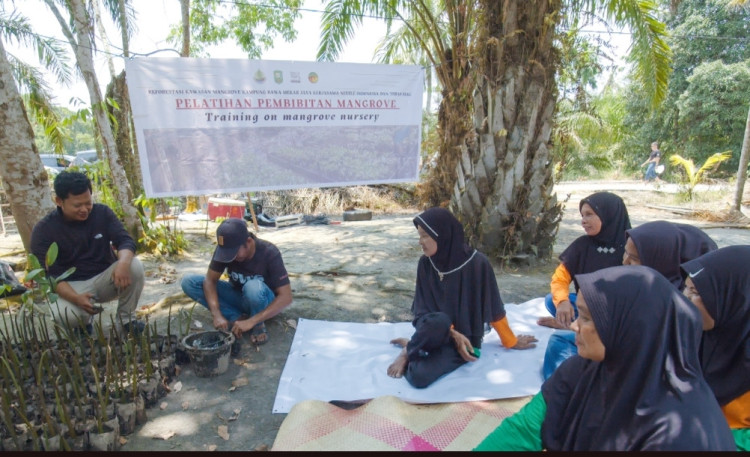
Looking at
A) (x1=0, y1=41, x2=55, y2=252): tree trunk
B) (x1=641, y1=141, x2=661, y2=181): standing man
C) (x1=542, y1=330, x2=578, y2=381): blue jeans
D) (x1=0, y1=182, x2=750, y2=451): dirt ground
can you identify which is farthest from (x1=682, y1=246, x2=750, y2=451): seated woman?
(x1=641, y1=141, x2=661, y2=181): standing man

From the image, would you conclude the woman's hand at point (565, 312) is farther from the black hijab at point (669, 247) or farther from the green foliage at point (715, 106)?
the green foliage at point (715, 106)

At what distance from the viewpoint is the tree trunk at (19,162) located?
3.48 m

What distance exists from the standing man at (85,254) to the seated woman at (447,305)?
1.85m

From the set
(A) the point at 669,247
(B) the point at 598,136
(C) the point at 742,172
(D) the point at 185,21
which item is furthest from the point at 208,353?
(B) the point at 598,136

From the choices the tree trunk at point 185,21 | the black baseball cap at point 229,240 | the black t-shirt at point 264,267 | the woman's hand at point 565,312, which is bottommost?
the woman's hand at point 565,312

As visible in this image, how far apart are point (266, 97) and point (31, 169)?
212cm

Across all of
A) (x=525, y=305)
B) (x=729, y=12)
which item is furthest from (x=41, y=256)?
(x=729, y=12)

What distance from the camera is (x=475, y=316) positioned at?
2662 mm

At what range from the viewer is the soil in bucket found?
8.23 feet

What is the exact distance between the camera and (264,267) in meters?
3.01

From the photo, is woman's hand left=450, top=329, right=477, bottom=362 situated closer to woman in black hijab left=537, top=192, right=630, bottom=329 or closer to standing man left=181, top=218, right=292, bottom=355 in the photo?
woman in black hijab left=537, top=192, right=630, bottom=329

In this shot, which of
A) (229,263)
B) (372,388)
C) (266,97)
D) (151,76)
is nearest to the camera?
(372,388)

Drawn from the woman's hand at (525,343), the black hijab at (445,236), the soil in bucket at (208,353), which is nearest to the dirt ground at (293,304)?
the soil in bucket at (208,353)

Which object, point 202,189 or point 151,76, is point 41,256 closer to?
point 202,189
